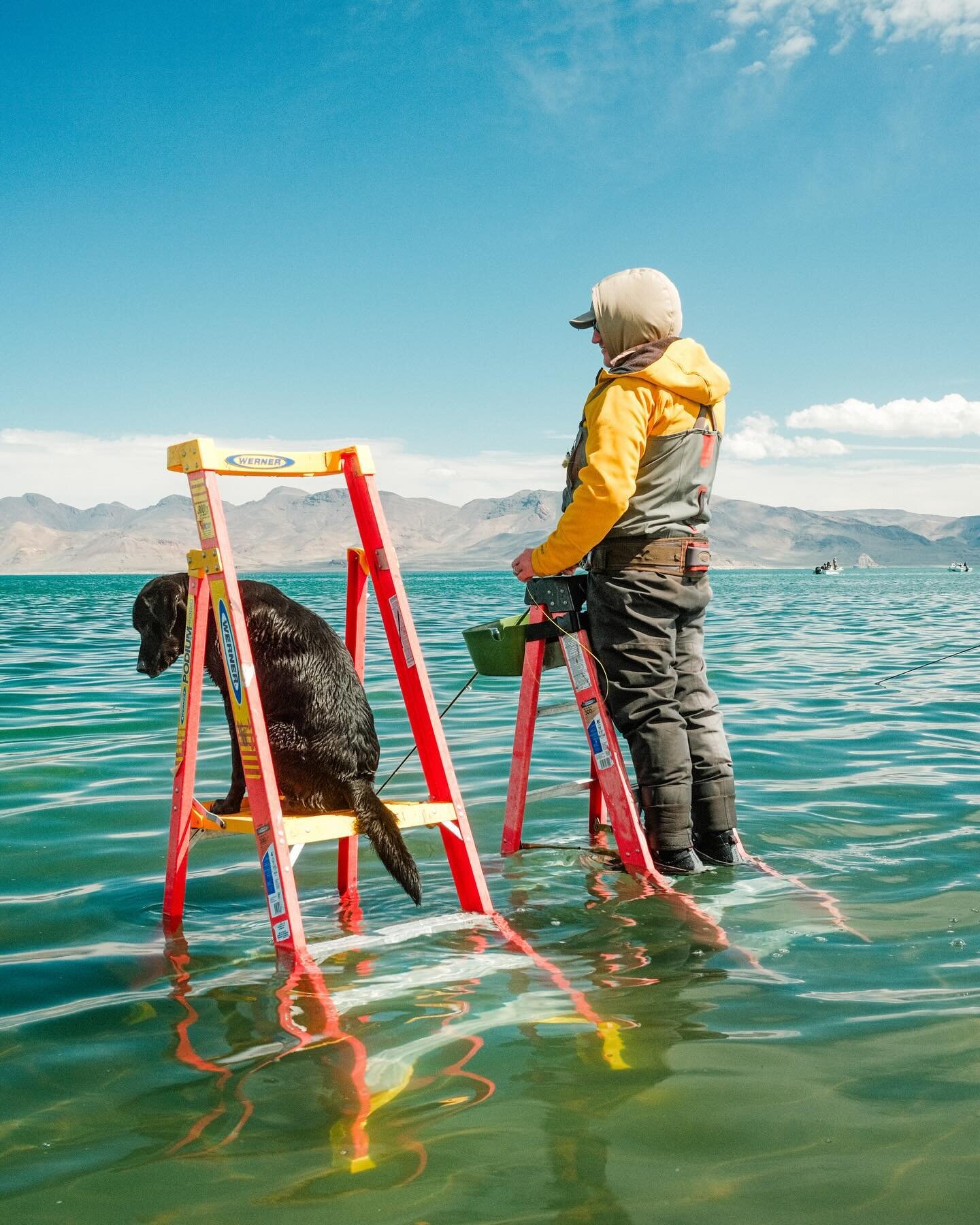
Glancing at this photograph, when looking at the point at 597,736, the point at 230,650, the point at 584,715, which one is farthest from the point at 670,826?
the point at 230,650

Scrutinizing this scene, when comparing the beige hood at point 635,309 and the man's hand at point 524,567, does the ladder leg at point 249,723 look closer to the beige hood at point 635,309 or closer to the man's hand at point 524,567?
the man's hand at point 524,567

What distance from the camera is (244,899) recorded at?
186 inches

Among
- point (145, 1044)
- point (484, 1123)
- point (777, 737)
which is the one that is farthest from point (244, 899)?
point (777, 737)

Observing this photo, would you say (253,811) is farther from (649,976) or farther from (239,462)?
(649,976)

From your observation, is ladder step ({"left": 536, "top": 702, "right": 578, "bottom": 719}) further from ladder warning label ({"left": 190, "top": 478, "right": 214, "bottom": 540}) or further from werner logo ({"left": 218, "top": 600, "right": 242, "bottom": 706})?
ladder warning label ({"left": 190, "top": 478, "right": 214, "bottom": 540})

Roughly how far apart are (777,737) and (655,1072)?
608 centimetres

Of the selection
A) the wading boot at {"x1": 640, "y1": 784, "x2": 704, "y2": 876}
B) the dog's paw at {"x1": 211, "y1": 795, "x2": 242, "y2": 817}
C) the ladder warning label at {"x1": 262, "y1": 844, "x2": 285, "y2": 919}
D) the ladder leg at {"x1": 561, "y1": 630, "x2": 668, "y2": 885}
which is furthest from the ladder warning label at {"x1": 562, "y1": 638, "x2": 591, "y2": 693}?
the ladder warning label at {"x1": 262, "y1": 844, "x2": 285, "y2": 919}

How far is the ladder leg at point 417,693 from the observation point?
3.72 metres

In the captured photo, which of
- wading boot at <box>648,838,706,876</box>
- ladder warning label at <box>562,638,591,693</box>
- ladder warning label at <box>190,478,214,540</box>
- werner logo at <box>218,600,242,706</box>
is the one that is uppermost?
ladder warning label at <box>190,478,214,540</box>

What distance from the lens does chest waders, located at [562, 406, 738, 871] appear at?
14.0ft

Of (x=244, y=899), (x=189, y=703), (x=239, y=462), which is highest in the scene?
(x=239, y=462)

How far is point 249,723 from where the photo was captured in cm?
333

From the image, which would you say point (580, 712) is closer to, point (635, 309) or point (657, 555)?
point (657, 555)

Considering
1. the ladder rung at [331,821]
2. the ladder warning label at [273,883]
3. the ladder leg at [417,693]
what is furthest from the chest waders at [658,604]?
the ladder warning label at [273,883]
